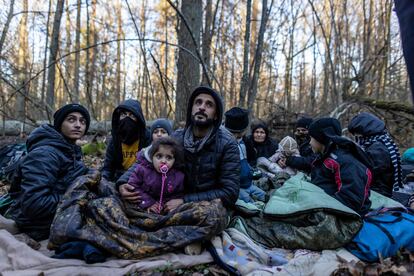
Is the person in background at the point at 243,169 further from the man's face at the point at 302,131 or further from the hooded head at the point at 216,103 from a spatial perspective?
the man's face at the point at 302,131

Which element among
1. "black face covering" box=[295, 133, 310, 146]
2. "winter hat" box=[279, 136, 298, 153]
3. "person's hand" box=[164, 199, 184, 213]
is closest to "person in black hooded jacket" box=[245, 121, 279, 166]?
"black face covering" box=[295, 133, 310, 146]

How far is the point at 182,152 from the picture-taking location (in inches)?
118

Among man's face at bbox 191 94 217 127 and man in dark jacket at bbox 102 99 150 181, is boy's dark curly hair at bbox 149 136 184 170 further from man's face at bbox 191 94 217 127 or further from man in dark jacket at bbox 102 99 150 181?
man in dark jacket at bbox 102 99 150 181

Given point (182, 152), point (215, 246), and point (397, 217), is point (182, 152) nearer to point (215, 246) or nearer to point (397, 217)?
point (215, 246)

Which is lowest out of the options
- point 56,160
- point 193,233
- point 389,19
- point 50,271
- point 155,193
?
point 50,271

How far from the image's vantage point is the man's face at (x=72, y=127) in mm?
3309

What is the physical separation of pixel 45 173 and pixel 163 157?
106 centimetres

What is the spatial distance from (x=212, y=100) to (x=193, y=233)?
135cm

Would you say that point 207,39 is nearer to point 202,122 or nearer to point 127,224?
point 202,122

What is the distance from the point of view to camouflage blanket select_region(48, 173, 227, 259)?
97.0 inches

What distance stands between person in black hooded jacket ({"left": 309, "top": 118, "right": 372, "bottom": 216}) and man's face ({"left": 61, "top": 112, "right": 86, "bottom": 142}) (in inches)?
97.6

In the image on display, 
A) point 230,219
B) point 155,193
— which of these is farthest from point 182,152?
point 230,219

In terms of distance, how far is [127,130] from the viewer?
3.89m

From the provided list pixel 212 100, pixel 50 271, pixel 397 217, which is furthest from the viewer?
pixel 212 100
